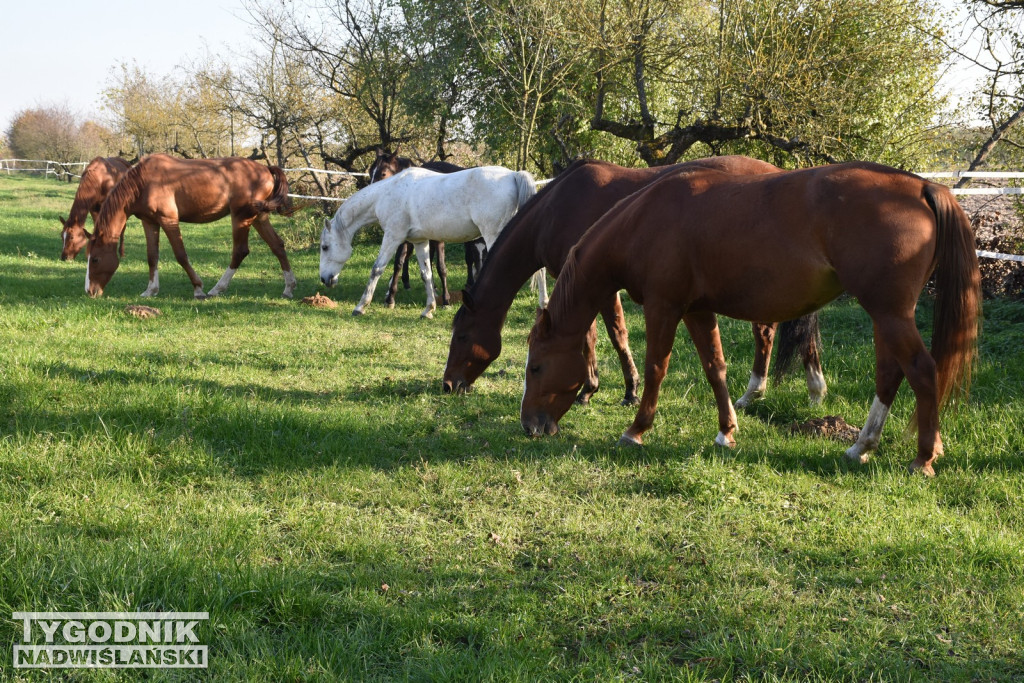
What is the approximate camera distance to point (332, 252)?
10258 mm

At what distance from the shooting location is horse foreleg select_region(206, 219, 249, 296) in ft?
34.2

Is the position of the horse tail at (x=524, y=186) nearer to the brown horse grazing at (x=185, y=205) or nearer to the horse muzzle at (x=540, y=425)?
the brown horse grazing at (x=185, y=205)

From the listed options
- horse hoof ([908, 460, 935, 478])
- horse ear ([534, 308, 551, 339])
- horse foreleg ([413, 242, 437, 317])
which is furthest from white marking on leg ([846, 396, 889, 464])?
horse foreleg ([413, 242, 437, 317])

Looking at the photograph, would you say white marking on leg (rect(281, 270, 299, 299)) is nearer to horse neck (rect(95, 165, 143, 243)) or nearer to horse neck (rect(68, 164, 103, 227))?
horse neck (rect(95, 165, 143, 243))

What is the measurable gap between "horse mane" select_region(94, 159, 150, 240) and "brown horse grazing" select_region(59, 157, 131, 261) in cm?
161

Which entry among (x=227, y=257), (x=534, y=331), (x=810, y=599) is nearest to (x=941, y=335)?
(x=810, y=599)

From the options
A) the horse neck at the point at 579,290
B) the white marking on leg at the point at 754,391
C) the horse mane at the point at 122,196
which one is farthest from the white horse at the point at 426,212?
the horse neck at the point at 579,290

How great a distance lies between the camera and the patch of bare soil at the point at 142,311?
805 cm

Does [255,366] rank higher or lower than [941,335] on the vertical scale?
lower

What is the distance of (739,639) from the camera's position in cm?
248

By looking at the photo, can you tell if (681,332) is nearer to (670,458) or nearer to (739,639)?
(670,458)

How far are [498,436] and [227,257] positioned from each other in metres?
11.4

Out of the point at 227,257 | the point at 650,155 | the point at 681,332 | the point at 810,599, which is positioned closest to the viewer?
the point at 810,599

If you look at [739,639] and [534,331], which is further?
[534,331]
